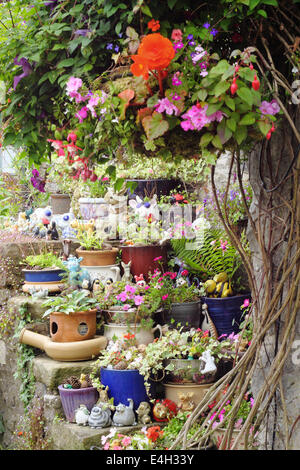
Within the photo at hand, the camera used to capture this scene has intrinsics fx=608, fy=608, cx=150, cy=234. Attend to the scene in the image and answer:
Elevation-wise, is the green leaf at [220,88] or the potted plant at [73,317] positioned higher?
the green leaf at [220,88]

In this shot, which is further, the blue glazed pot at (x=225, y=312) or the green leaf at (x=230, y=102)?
the blue glazed pot at (x=225, y=312)

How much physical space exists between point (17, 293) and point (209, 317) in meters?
1.78

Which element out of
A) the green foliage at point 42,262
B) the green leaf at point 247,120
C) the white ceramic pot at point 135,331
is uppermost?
the green leaf at point 247,120

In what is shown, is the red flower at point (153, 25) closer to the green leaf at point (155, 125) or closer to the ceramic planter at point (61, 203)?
the green leaf at point (155, 125)

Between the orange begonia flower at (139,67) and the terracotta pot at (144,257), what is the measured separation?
2.96 m

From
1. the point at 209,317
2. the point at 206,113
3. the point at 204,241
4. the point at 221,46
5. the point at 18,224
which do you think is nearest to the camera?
the point at 206,113

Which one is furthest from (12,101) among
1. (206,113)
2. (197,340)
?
(197,340)

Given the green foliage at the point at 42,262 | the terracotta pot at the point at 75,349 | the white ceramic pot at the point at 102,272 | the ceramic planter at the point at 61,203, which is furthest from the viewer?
the ceramic planter at the point at 61,203

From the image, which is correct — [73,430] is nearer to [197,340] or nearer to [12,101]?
[197,340]

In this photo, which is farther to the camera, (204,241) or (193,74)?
(204,241)

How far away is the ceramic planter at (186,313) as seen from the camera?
4227mm

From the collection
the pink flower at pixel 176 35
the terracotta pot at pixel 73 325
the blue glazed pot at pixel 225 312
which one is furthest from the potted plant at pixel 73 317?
the pink flower at pixel 176 35

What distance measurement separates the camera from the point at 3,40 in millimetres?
2301
